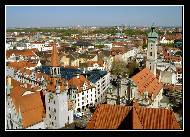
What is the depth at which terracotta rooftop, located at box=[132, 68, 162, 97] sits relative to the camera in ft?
33.5

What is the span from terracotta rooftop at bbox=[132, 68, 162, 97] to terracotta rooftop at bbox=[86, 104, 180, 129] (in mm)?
3390

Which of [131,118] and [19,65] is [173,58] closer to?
[19,65]

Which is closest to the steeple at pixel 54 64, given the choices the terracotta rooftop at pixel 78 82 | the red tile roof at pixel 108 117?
the red tile roof at pixel 108 117

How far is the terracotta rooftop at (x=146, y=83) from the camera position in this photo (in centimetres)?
1020

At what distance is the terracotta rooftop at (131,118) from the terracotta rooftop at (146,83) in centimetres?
339

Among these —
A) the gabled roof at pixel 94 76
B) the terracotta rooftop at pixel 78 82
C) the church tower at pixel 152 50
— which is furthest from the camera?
the church tower at pixel 152 50

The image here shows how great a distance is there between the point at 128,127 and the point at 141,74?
19.1 ft

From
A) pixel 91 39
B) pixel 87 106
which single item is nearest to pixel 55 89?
pixel 87 106

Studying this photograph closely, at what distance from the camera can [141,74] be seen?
11.4 metres

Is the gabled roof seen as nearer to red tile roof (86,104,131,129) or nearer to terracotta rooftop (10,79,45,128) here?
terracotta rooftop (10,79,45,128)

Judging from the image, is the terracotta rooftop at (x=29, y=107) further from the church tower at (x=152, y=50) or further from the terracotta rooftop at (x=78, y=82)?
the church tower at (x=152, y=50)

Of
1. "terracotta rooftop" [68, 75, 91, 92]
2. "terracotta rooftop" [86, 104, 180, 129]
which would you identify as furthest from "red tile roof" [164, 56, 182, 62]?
"terracotta rooftop" [86, 104, 180, 129]

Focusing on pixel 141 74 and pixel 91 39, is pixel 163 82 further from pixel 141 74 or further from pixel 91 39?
pixel 91 39

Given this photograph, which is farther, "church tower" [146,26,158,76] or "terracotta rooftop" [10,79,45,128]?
"church tower" [146,26,158,76]
